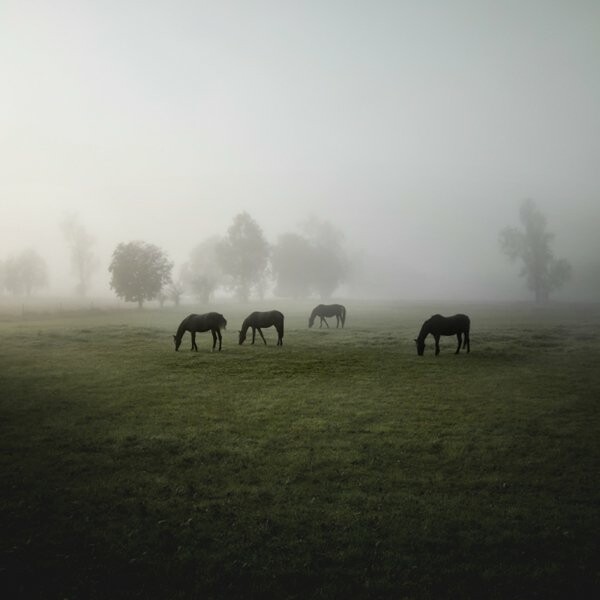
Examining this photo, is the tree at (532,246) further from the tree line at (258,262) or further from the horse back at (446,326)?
the horse back at (446,326)

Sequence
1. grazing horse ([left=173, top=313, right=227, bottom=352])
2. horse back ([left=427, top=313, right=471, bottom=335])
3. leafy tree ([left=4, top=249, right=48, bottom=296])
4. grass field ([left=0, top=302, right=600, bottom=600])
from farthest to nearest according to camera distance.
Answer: leafy tree ([left=4, top=249, right=48, bottom=296])
grazing horse ([left=173, top=313, right=227, bottom=352])
horse back ([left=427, top=313, right=471, bottom=335])
grass field ([left=0, top=302, right=600, bottom=600])

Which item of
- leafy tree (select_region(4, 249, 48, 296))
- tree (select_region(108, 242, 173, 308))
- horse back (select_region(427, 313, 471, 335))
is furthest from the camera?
leafy tree (select_region(4, 249, 48, 296))

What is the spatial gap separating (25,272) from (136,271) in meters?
61.6

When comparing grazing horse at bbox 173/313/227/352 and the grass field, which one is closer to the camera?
the grass field

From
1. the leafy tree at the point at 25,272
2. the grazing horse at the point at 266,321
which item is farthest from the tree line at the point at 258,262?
the grazing horse at the point at 266,321

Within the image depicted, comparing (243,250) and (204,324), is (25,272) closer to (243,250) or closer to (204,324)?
(243,250)

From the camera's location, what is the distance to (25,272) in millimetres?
102688

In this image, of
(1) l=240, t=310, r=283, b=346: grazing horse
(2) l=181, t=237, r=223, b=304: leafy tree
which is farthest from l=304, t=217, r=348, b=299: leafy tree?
(1) l=240, t=310, r=283, b=346: grazing horse

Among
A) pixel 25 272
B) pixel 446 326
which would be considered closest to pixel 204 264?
pixel 25 272

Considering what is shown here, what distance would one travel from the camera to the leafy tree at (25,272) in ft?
330

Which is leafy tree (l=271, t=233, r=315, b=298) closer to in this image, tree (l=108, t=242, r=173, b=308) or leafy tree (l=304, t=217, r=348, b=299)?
leafy tree (l=304, t=217, r=348, b=299)

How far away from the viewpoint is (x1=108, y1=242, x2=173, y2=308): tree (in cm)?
6162

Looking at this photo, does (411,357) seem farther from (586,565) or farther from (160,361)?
(586,565)

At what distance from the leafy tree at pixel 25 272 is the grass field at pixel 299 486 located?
104986mm
